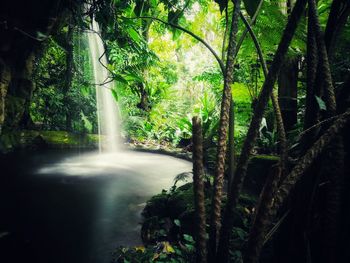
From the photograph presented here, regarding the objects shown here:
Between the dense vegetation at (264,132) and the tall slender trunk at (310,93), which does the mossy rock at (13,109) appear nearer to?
the dense vegetation at (264,132)

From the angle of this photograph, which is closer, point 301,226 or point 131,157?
point 301,226

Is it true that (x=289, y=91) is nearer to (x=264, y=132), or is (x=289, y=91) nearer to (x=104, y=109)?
(x=264, y=132)

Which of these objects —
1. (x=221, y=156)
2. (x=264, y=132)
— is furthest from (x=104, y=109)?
(x=221, y=156)

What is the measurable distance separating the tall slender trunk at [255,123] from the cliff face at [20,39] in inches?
71.5

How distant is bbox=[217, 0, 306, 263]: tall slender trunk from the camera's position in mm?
759

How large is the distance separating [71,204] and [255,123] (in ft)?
11.2

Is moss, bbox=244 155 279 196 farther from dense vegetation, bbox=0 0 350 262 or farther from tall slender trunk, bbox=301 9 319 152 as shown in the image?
tall slender trunk, bbox=301 9 319 152

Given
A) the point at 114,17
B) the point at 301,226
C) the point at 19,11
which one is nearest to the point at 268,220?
the point at 301,226

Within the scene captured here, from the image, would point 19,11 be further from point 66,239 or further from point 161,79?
point 161,79

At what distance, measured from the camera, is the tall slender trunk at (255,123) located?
759 millimetres

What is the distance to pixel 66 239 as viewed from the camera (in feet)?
8.30

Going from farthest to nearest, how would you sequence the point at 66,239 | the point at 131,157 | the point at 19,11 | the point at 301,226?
the point at 131,157 < the point at 19,11 < the point at 66,239 < the point at 301,226

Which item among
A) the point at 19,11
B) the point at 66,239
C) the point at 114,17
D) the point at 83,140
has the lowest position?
the point at 66,239

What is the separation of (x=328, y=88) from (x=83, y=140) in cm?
812
